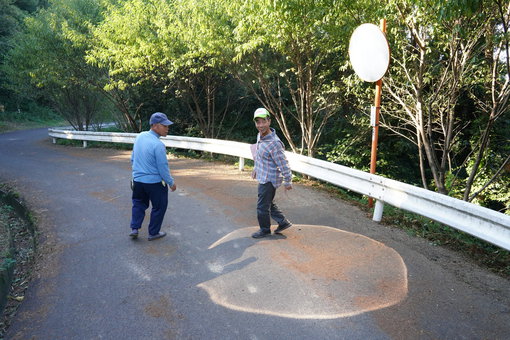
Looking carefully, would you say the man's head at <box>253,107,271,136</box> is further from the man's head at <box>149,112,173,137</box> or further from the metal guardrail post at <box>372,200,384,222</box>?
the metal guardrail post at <box>372,200,384,222</box>

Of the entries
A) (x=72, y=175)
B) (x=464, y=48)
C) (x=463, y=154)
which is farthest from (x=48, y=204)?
(x=463, y=154)

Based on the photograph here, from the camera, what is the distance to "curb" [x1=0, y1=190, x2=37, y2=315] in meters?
4.01

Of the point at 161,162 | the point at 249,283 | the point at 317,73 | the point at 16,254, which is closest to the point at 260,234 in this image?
the point at 249,283

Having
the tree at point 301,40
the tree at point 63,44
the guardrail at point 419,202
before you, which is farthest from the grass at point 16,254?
the tree at point 63,44

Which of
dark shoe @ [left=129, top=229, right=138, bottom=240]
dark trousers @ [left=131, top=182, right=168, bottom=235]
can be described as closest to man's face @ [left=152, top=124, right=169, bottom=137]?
dark trousers @ [left=131, top=182, right=168, bottom=235]

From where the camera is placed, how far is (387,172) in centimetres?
1255

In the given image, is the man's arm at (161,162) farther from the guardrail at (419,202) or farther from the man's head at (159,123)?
the guardrail at (419,202)

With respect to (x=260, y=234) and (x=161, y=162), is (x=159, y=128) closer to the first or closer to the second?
(x=161, y=162)

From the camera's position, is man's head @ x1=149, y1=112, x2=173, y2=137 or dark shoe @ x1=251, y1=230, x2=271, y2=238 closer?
man's head @ x1=149, y1=112, x2=173, y2=137

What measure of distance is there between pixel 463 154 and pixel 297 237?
10363 millimetres

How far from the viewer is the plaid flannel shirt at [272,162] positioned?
16.5 feet

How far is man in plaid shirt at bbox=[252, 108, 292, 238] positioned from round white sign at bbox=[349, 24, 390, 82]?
2.21 metres

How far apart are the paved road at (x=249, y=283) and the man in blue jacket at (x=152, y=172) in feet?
1.44

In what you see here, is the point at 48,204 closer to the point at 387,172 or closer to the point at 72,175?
the point at 72,175
